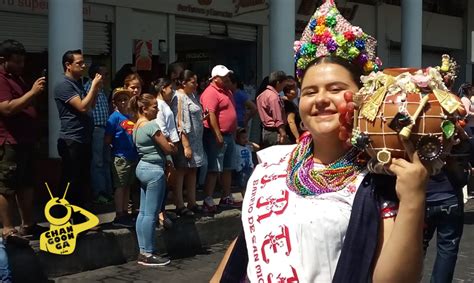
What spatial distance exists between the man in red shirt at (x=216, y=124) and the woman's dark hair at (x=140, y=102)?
5.02ft

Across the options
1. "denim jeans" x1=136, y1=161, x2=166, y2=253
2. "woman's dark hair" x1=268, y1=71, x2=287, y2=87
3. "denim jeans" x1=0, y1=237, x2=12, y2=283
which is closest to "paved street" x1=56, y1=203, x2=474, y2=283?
"denim jeans" x1=136, y1=161, x2=166, y2=253

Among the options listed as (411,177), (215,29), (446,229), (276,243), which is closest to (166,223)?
(446,229)

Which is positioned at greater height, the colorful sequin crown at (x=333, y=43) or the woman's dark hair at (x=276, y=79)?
the woman's dark hair at (x=276, y=79)

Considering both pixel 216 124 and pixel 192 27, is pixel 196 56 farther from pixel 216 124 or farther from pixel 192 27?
pixel 216 124

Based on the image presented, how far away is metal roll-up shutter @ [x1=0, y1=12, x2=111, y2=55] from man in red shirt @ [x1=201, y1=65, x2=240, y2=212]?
3.83 m

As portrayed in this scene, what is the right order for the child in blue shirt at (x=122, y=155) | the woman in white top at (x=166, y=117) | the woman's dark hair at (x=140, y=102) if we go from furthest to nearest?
1. the woman in white top at (x=166, y=117)
2. the child in blue shirt at (x=122, y=155)
3. the woman's dark hair at (x=140, y=102)

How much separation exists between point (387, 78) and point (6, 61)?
5.02 m

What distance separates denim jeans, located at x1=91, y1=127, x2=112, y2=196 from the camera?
814 cm

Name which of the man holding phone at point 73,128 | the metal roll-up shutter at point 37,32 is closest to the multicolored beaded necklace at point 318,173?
the man holding phone at point 73,128

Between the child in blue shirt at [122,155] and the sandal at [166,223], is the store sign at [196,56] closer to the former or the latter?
the child in blue shirt at [122,155]

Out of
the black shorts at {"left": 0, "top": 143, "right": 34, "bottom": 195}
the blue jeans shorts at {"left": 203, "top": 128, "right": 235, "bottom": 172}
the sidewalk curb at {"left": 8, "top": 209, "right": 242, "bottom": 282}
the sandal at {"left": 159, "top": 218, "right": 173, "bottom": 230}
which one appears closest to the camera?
the sidewalk curb at {"left": 8, "top": 209, "right": 242, "bottom": 282}

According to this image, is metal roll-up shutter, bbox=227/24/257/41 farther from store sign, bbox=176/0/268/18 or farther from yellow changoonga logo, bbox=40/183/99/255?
yellow changoonga logo, bbox=40/183/99/255

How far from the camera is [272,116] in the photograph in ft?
29.6

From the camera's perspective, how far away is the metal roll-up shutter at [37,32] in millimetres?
10422
